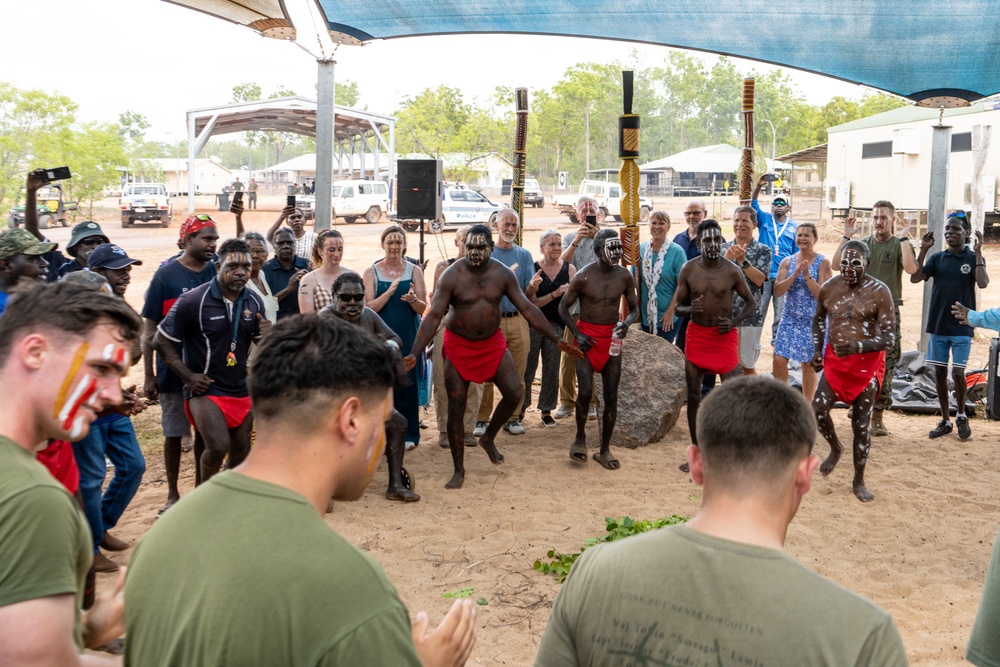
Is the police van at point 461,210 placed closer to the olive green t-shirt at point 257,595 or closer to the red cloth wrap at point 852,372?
the red cloth wrap at point 852,372

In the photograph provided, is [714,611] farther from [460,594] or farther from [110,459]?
[110,459]

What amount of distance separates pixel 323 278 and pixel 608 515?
2.69 m

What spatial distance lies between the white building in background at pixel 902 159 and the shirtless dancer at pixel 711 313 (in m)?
17.4

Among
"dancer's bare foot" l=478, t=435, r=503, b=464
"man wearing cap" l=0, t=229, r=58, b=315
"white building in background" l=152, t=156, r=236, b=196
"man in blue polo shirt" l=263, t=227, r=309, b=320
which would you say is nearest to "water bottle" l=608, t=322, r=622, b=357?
"dancer's bare foot" l=478, t=435, r=503, b=464

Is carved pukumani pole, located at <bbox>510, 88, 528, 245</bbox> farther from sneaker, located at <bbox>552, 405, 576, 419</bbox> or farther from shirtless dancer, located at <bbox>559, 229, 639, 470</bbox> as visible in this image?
shirtless dancer, located at <bbox>559, 229, 639, 470</bbox>

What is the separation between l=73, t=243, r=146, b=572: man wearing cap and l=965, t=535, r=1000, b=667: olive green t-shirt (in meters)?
3.51

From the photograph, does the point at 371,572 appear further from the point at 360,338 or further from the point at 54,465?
the point at 54,465

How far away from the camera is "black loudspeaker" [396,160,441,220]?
9023mm

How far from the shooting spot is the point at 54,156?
26.1 m

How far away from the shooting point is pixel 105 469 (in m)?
4.67

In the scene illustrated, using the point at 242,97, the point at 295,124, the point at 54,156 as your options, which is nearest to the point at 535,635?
the point at 54,156

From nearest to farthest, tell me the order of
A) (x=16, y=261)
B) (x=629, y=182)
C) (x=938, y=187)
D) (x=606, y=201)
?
(x=16, y=261)
(x=629, y=182)
(x=938, y=187)
(x=606, y=201)

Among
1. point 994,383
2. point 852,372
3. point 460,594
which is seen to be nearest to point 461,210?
point 852,372

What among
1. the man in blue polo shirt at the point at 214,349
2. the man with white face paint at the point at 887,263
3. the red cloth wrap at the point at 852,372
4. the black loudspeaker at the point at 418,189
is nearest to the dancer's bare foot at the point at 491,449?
the man in blue polo shirt at the point at 214,349
